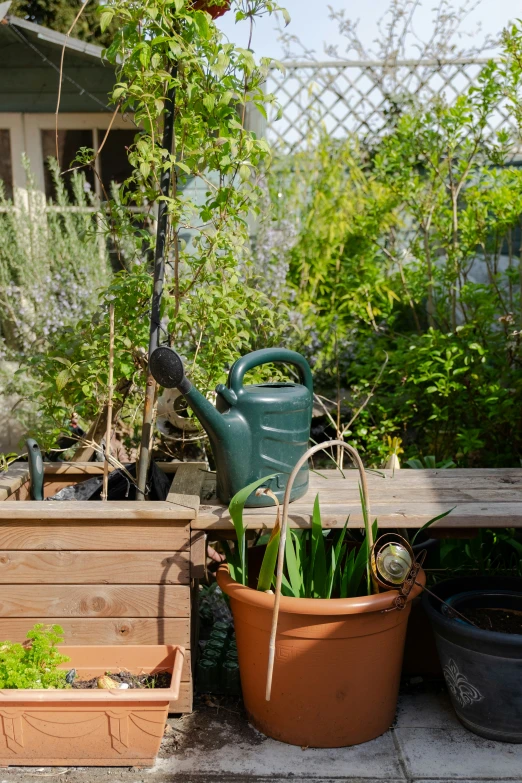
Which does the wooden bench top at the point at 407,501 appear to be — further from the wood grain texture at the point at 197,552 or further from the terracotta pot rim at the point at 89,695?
the terracotta pot rim at the point at 89,695

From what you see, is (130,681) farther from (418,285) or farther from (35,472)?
(418,285)

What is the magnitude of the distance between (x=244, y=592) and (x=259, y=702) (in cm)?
35

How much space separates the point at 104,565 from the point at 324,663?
2.23 ft

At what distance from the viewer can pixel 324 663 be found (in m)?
1.97

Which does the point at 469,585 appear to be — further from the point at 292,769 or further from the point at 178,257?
the point at 178,257

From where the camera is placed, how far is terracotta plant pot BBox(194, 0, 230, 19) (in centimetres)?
225

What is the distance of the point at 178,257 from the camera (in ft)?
7.91

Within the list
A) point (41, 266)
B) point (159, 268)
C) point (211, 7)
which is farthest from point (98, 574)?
point (41, 266)

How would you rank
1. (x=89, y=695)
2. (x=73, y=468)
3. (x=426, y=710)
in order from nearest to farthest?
(x=89, y=695), (x=426, y=710), (x=73, y=468)

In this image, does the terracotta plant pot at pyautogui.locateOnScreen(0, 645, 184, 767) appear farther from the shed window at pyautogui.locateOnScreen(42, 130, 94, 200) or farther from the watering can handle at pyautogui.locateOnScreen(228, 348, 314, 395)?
the shed window at pyautogui.locateOnScreen(42, 130, 94, 200)

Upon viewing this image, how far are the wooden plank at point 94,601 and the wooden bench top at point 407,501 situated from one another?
0.76 ft

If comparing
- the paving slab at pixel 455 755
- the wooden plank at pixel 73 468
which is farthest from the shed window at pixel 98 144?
the paving slab at pixel 455 755

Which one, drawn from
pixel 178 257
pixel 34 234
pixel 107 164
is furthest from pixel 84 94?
pixel 178 257

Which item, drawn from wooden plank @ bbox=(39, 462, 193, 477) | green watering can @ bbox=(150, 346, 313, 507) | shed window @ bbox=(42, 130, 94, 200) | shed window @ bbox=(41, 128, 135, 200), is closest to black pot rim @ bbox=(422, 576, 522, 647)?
green watering can @ bbox=(150, 346, 313, 507)
